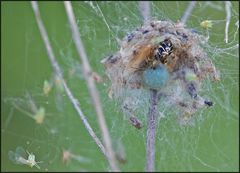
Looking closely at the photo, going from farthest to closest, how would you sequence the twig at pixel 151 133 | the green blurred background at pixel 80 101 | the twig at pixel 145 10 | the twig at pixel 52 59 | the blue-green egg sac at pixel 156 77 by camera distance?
the green blurred background at pixel 80 101 → the twig at pixel 145 10 → the blue-green egg sac at pixel 156 77 → the twig at pixel 151 133 → the twig at pixel 52 59

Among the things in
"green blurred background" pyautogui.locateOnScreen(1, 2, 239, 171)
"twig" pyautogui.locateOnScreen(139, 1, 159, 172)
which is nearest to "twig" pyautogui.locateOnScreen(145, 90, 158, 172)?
"twig" pyautogui.locateOnScreen(139, 1, 159, 172)

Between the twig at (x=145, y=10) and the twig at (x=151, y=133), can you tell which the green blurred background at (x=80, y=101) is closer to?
the twig at (x=145, y=10)

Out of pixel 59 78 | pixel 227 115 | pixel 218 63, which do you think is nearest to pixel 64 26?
pixel 227 115

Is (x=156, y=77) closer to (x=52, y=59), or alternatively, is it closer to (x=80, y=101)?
(x=52, y=59)

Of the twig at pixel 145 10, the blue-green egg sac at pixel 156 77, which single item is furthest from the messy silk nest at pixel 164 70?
the twig at pixel 145 10

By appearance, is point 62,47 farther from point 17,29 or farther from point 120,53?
point 120,53

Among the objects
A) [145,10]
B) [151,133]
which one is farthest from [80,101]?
[151,133]

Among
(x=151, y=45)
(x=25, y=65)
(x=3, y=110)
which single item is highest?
(x=151, y=45)
